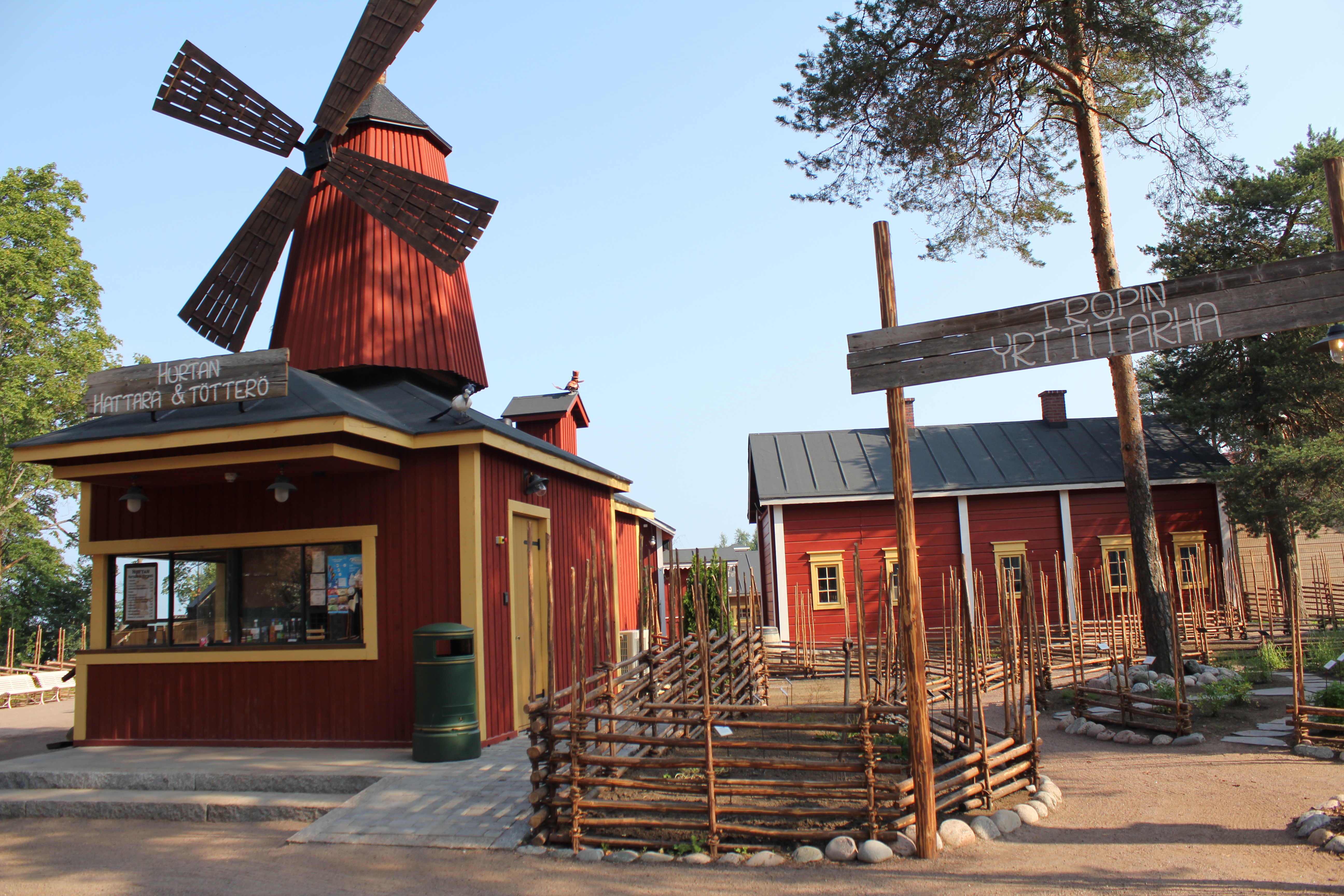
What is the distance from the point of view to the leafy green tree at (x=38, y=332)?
80.3 ft

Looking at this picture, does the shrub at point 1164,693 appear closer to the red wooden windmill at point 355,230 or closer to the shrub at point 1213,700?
the shrub at point 1213,700

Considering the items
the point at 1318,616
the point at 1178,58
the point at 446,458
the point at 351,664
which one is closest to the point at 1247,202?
the point at 1318,616

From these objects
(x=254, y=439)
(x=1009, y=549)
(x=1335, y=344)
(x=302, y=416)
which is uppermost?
(x=302, y=416)

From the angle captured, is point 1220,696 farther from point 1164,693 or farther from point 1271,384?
point 1271,384

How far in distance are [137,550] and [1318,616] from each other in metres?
21.0

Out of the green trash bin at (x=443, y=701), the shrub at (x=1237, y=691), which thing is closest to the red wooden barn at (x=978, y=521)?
the shrub at (x=1237, y=691)

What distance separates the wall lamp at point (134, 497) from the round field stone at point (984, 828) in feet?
27.5

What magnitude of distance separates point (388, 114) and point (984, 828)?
12.0 metres

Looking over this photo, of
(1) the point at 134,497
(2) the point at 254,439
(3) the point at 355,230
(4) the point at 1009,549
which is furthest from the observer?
(4) the point at 1009,549

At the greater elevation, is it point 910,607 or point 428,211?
point 428,211

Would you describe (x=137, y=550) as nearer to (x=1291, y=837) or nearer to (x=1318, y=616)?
(x=1291, y=837)

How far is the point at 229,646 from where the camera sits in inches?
357

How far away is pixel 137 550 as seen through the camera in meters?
9.57

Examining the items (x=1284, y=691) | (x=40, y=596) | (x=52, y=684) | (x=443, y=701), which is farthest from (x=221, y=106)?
(x=40, y=596)
